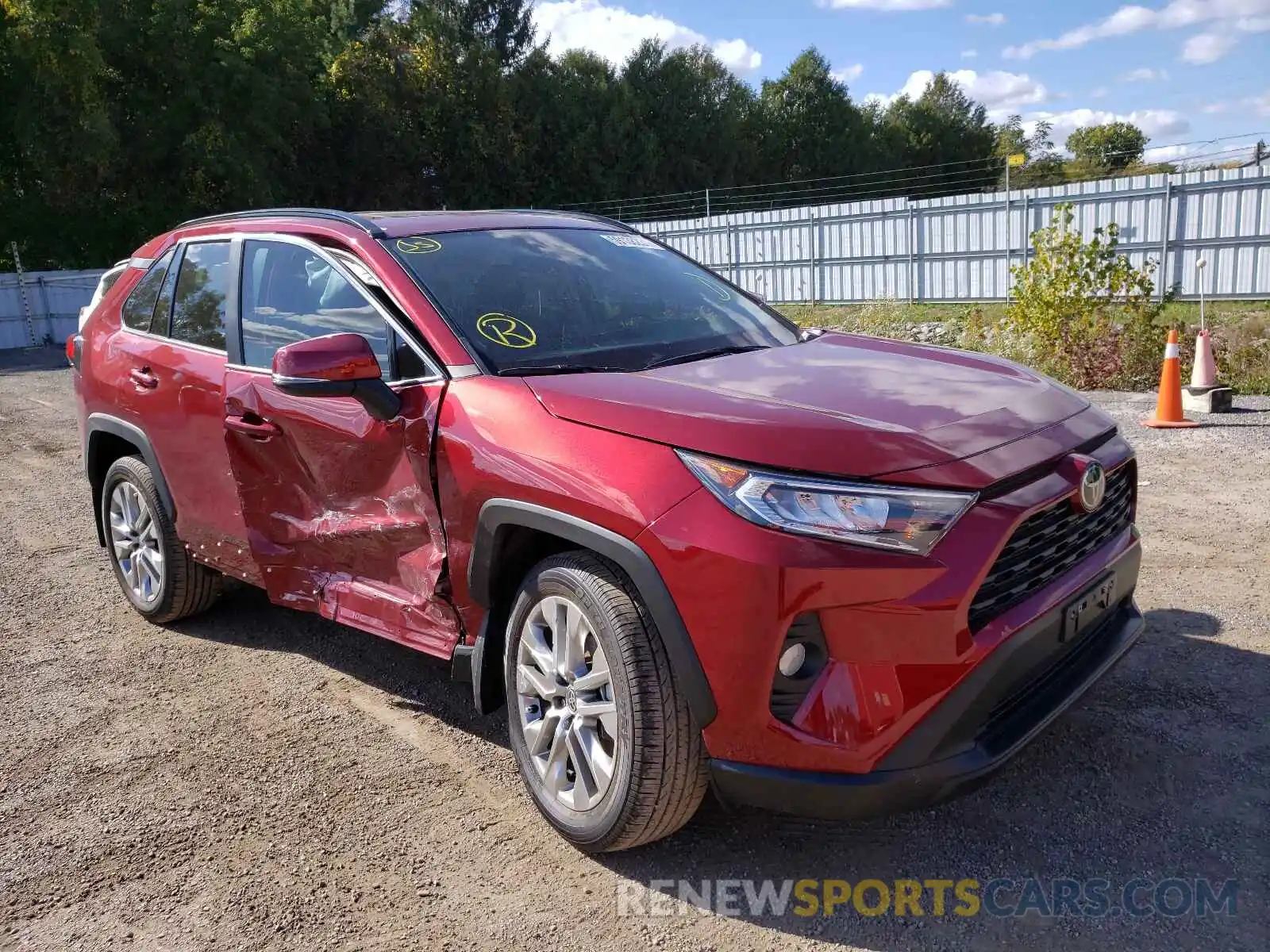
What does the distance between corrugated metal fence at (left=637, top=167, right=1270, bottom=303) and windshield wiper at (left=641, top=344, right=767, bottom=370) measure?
13838 millimetres

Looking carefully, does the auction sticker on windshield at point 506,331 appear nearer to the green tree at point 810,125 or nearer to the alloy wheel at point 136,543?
the alloy wheel at point 136,543

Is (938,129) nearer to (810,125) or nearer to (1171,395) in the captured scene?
(810,125)

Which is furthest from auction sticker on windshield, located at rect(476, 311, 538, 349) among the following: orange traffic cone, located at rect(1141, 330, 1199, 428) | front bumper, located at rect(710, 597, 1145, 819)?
orange traffic cone, located at rect(1141, 330, 1199, 428)

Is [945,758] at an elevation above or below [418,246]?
below

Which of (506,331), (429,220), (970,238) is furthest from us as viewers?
(970,238)

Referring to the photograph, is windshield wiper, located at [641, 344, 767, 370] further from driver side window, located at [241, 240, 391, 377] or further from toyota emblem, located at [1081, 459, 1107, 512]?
toyota emblem, located at [1081, 459, 1107, 512]

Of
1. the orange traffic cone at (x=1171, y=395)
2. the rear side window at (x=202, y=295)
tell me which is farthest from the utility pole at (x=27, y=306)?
the orange traffic cone at (x=1171, y=395)

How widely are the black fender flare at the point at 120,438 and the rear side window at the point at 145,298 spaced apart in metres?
0.45

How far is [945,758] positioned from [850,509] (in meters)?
0.63

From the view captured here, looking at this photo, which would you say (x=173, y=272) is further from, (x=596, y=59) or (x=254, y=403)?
(x=596, y=59)

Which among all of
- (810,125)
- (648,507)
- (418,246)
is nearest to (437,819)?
(648,507)

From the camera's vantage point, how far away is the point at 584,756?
9.35 feet

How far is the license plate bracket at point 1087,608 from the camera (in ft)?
9.01

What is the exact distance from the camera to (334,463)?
350cm
